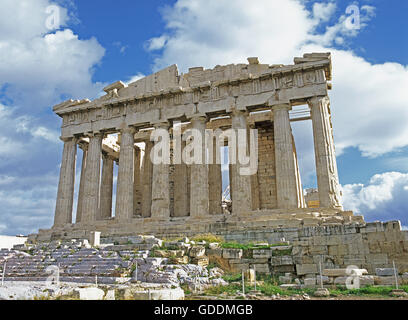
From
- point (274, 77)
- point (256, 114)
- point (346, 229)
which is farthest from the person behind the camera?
point (256, 114)

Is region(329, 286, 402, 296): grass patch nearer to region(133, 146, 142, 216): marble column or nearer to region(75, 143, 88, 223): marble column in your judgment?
region(75, 143, 88, 223): marble column

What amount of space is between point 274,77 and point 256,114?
161 inches

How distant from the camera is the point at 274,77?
21.7 metres

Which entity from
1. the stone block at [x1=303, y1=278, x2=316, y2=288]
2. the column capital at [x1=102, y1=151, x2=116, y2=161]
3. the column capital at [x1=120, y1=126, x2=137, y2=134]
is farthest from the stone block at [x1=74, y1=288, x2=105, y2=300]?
the column capital at [x1=102, y1=151, x2=116, y2=161]

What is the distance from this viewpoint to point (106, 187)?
28969 mm

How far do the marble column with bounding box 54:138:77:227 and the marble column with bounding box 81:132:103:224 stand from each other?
4.50 ft

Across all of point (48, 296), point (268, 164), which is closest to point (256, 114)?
point (268, 164)

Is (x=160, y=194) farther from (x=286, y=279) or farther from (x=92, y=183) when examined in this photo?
(x=286, y=279)

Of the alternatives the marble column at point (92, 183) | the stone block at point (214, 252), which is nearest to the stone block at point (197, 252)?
the stone block at point (214, 252)

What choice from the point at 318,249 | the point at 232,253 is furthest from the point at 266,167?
the point at 232,253

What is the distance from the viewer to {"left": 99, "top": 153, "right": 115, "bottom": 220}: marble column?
28562 millimetres

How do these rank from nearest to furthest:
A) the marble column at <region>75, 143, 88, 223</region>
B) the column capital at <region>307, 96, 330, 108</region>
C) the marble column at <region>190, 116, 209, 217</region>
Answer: the column capital at <region>307, 96, 330, 108</region>
the marble column at <region>190, 116, 209, 217</region>
the marble column at <region>75, 143, 88, 223</region>

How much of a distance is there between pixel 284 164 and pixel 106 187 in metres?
14.9
